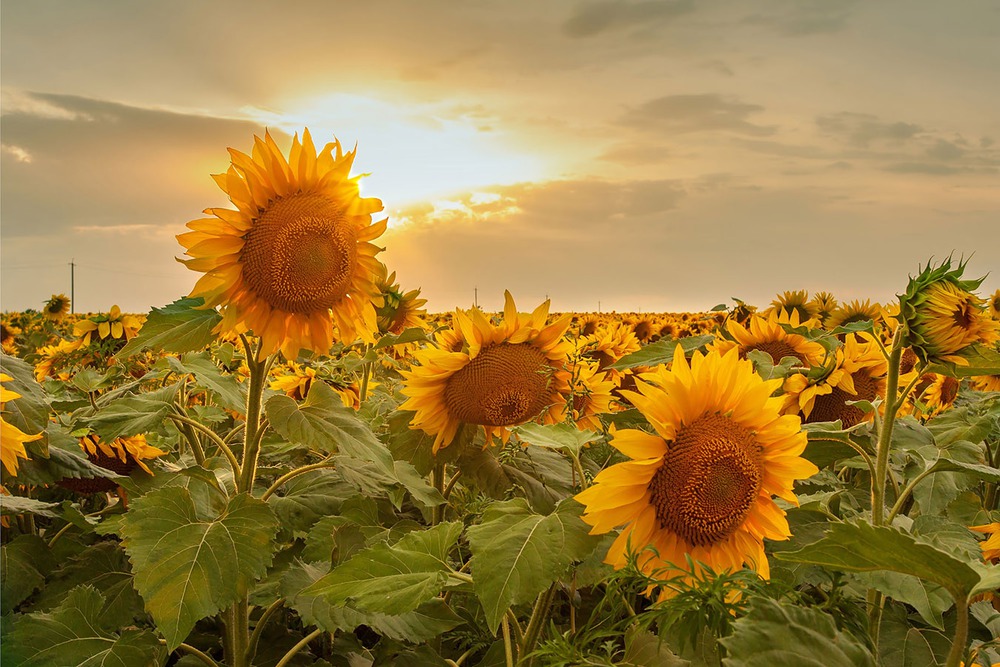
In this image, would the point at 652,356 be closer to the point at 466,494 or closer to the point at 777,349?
the point at 466,494

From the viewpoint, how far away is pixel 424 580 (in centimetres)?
140

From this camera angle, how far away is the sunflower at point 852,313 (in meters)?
4.90

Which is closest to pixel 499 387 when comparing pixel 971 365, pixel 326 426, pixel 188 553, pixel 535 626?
pixel 326 426

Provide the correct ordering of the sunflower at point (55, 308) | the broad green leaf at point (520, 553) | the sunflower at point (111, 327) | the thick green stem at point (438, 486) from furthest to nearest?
the sunflower at point (55, 308)
the sunflower at point (111, 327)
the thick green stem at point (438, 486)
the broad green leaf at point (520, 553)

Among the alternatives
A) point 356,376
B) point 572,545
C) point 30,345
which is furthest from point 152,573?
point 30,345

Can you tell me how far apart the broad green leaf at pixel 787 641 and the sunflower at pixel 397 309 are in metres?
3.00

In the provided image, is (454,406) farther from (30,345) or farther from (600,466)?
(30,345)

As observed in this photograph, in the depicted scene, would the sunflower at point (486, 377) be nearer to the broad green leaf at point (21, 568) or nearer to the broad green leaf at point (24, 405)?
the broad green leaf at point (24, 405)

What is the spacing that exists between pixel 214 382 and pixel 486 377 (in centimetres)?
82

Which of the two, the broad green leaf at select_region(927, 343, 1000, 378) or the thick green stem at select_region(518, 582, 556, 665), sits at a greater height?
the broad green leaf at select_region(927, 343, 1000, 378)

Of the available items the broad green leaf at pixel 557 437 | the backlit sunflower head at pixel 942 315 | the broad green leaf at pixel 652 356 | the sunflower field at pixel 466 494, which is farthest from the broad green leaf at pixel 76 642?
the backlit sunflower head at pixel 942 315

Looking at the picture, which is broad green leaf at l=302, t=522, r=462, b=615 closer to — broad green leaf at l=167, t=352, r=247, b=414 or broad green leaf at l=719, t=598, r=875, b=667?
broad green leaf at l=719, t=598, r=875, b=667

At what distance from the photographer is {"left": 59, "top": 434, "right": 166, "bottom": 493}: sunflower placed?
92.4 inches

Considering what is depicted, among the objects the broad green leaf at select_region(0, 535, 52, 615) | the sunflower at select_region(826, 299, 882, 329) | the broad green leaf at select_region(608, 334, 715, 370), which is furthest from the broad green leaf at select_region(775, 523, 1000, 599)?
the sunflower at select_region(826, 299, 882, 329)
